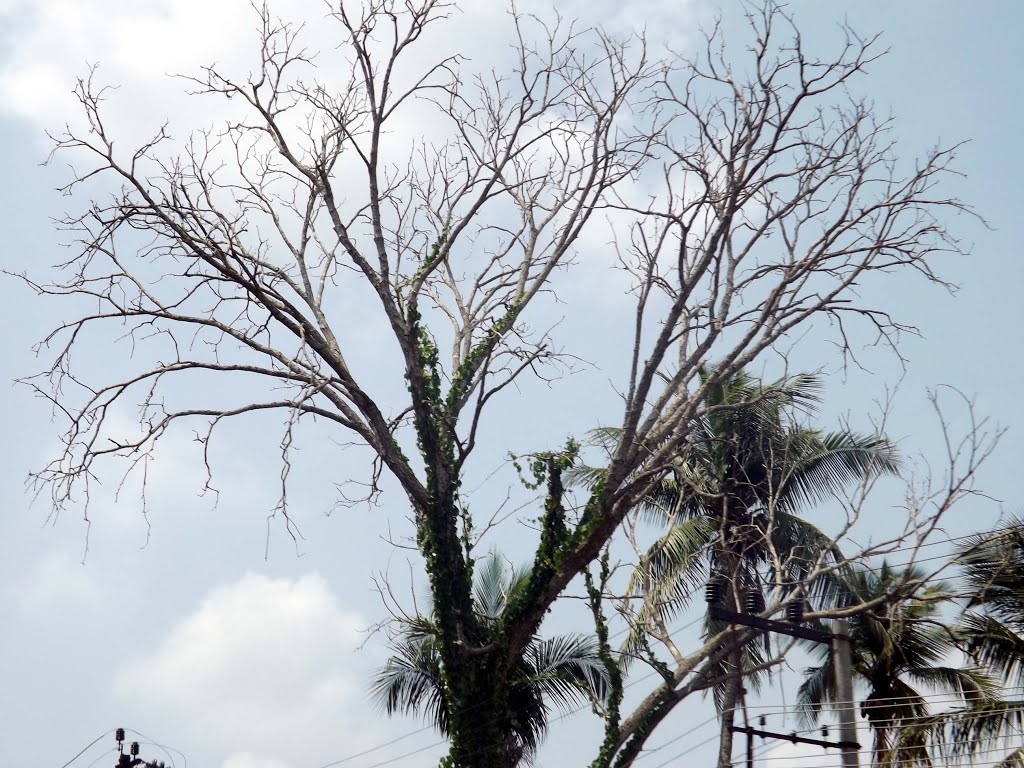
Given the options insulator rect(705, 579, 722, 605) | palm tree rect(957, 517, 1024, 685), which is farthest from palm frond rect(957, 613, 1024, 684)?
insulator rect(705, 579, 722, 605)

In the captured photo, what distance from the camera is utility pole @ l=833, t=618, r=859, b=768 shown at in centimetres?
1078

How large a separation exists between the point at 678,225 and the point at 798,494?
33.8ft

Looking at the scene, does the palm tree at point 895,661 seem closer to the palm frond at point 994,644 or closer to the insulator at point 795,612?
the palm frond at point 994,644

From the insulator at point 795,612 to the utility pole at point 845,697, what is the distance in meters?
0.86

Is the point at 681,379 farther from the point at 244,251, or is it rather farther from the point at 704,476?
the point at 704,476

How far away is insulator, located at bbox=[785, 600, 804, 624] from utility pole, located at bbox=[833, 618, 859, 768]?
0.86 meters

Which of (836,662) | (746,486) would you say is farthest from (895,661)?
(836,662)

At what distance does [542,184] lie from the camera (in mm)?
14984

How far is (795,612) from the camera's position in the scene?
504 inches

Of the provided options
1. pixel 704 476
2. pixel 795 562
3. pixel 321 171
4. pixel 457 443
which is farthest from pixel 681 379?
pixel 795 562

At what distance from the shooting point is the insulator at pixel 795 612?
12523mm

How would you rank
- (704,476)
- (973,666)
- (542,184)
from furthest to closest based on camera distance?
(704,476), (973,666), (542,184)

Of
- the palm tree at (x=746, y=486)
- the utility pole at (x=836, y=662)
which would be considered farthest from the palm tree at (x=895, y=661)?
the utility pole at (x=836, y=662)

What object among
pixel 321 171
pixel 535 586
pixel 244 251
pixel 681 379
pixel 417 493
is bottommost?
pixel 535 586
